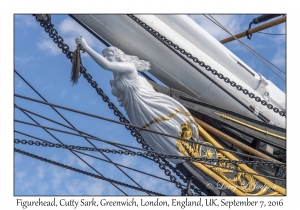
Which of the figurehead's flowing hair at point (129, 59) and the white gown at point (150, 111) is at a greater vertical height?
the figurehead's flowing hair at point (129, 59)

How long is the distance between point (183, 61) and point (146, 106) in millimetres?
601

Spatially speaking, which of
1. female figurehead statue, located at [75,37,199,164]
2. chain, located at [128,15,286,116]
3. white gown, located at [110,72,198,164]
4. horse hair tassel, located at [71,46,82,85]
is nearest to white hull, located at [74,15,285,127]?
chain, located at [128,15,286,116]

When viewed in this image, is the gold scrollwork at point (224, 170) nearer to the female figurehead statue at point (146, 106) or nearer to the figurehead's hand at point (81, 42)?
the female figurehead statue at point (146, 106)

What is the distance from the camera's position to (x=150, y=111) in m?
5.70

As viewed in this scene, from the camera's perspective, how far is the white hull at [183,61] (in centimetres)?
590

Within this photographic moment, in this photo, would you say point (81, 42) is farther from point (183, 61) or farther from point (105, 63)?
point (183, 61)

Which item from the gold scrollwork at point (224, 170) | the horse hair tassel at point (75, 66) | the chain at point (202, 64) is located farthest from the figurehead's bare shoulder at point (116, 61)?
the gold scrollwork at point (224, 170)

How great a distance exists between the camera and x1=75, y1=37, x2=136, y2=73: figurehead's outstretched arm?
5.49 m

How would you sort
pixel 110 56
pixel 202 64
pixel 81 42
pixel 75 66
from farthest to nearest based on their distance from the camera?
pixel 202 64
pixel 110 56
pixel 75 66
pixel 81 42

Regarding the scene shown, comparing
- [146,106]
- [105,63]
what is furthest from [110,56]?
[146,106]

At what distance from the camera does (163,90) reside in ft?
19.7
